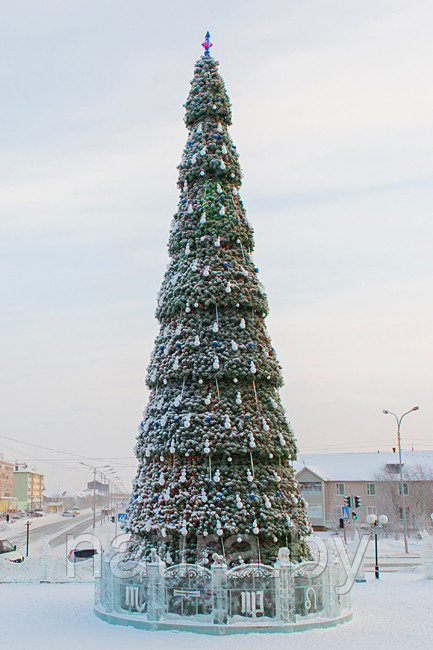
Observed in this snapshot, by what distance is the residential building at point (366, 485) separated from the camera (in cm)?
5034

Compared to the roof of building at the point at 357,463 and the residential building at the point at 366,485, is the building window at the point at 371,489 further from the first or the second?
the roof of building at the point at 357,463

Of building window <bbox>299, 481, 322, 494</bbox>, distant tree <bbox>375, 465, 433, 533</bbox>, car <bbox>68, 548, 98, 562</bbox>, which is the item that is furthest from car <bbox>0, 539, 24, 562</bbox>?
distant tree <bbox>375, 465, 433, 533</bbox>

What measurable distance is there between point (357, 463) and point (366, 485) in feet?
9.81

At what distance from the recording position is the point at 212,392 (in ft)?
46.3

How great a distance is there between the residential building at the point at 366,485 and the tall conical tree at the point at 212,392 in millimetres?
38580

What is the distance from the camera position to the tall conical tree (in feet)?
43.4

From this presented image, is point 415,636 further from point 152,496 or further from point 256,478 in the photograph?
point 152,496

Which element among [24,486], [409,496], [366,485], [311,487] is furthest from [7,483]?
[409,496]

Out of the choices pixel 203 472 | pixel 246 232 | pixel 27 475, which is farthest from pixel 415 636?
pixel 27 475

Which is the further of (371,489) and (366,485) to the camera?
(366,485)

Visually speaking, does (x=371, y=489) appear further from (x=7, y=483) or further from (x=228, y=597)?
(x=7, y=483)

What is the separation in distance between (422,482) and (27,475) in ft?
372

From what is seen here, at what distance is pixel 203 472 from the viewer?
44.2ft

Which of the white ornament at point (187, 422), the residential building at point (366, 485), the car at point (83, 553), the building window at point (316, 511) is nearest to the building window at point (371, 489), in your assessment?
the residential building at point (366, 485)
